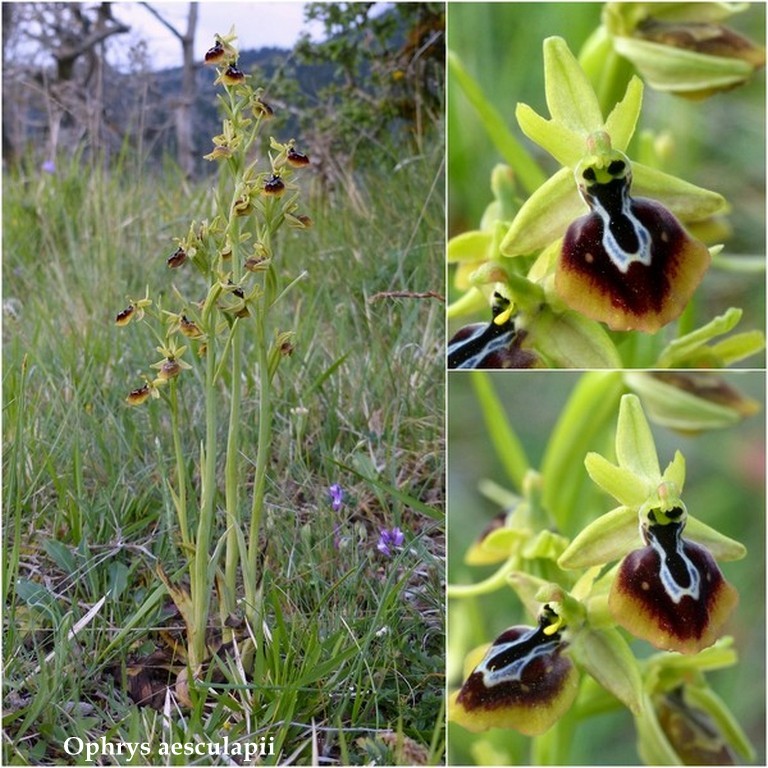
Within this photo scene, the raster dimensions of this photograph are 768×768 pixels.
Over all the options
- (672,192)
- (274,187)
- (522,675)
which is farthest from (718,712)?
(274,187)

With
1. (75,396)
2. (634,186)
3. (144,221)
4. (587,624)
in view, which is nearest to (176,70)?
(144,221)

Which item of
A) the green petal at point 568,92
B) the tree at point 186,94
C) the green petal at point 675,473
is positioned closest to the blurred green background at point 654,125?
the green petal at point 568,92

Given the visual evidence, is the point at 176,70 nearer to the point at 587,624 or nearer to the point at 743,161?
the point at 743,161

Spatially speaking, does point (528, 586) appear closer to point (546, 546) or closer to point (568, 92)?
point (546, 546)

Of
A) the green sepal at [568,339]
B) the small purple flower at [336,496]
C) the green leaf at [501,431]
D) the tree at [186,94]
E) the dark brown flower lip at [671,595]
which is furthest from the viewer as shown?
the tree at [186,94]

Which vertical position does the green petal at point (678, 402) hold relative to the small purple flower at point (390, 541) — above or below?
above

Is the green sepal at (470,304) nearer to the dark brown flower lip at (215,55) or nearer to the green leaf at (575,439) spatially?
the green leaf at (575,439)
